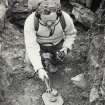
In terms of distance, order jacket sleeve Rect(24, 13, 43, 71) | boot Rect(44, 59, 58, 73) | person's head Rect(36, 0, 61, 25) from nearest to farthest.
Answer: person's head Rect(36, 0, 61, 25) < jacket sleeve Rect(24, 13, 43, 71) < boot Rect(44, 59, 58, 73)

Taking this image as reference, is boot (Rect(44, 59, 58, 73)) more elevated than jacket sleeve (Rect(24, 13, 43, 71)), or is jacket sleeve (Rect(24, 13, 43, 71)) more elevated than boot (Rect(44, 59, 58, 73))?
jacket sleeve (Rect(24, 13, 43, 71))

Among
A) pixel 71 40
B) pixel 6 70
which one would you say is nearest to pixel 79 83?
pixel 71 40

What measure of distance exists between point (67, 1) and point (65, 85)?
242 centimetres

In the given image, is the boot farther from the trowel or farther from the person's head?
the person's head

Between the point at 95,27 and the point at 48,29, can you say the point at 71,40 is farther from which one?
the point at 95,27

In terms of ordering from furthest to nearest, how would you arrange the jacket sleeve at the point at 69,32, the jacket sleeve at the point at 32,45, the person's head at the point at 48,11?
the jacket sleeve at the point at 69,32 → the jacket sleeve at the point at 32,45 → the person's head at the point at 48,11

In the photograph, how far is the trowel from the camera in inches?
244

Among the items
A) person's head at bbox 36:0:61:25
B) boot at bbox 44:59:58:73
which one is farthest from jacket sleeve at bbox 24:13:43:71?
boot at bbox 44:59:58:73

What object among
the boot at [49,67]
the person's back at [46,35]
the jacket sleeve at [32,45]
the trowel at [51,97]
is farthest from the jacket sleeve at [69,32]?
the trowel at [51,97]

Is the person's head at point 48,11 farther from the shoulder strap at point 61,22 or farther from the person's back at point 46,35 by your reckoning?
the shoulder strap at point 61,22

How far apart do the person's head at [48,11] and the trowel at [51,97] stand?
0.85 metres

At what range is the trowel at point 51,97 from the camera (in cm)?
621

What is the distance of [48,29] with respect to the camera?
651 cm

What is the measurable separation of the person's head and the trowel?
2.80 ft
